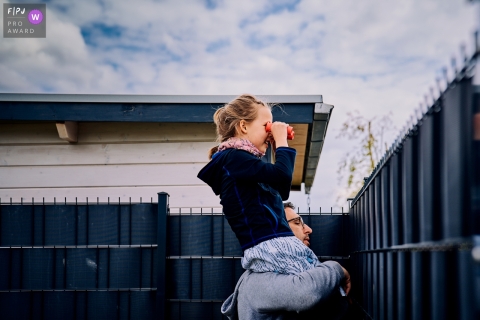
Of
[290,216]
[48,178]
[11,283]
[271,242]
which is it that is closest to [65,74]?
[48,178]

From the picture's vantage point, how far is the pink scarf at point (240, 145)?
243 cm

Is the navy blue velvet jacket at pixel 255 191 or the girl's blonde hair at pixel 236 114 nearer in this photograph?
the navy blue velvet jacket at pixel 255 191

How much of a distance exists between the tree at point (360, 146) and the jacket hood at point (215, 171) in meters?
13.7

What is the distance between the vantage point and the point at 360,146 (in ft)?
52.6

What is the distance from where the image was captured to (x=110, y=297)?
4.40 metres

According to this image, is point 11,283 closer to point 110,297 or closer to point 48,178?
point 110,297

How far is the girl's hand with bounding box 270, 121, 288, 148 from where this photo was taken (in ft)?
7.89

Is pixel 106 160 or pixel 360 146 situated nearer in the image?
pixel 106 160

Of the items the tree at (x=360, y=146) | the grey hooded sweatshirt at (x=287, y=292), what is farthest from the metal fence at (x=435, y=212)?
the tree at (x=360, y=146)

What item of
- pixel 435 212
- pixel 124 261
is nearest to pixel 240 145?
pixel 435 212

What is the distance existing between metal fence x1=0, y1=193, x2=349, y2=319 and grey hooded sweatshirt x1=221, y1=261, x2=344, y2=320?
75.6 inches

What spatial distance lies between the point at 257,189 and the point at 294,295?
512mm

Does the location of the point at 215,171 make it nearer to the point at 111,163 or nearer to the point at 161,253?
the point at 161,253

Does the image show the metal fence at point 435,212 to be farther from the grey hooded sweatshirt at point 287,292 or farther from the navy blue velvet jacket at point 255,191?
the navy blue velvet jacket at point 255,191
